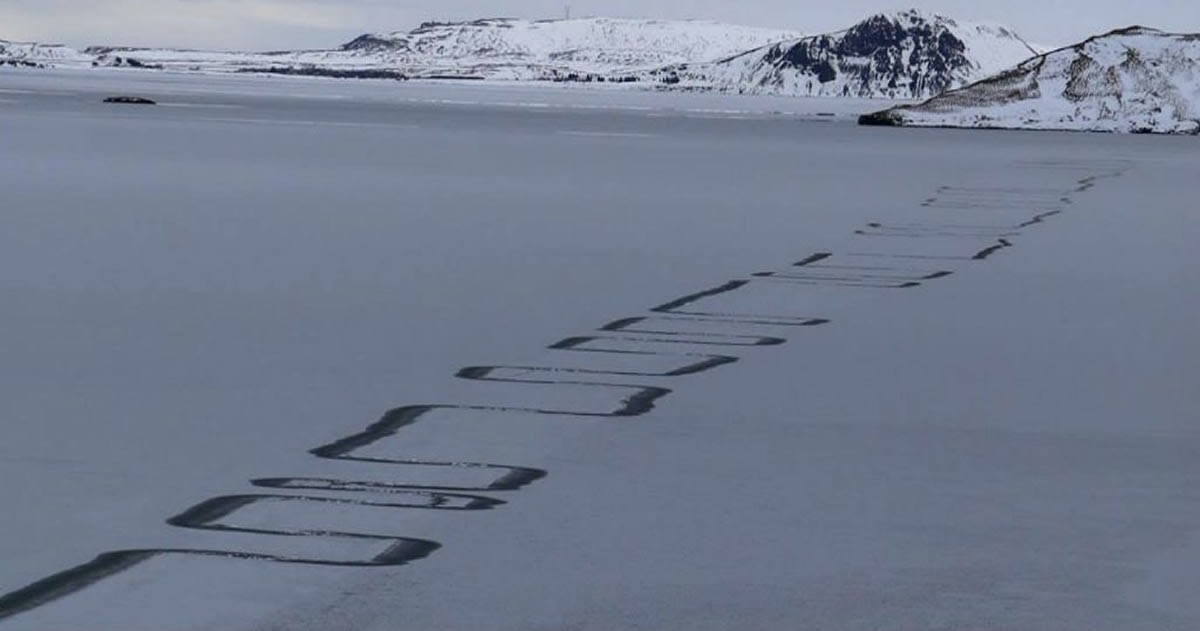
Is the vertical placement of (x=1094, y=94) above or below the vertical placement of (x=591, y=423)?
below

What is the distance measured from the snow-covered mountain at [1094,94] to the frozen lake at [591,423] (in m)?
44.8

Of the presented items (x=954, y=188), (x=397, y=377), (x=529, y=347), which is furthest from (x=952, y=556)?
(x=954, y=188)

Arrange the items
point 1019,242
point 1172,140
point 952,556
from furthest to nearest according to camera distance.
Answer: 1. point 1172,140
2. point 1019,242
3. point 952,556

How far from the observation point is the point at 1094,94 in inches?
2527

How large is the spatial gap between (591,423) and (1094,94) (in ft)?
192

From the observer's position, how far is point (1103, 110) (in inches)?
2457

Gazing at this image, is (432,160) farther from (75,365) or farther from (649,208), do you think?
(75,365)

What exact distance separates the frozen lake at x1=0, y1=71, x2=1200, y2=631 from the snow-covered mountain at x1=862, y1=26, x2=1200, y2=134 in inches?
1763

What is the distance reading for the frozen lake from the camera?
5191 mm

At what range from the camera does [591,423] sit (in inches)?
295

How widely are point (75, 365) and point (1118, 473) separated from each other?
3.90 metres

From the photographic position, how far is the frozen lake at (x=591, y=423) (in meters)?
5.19

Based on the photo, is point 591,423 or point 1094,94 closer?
point 591,423

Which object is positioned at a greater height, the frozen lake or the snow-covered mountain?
the frozen lake
